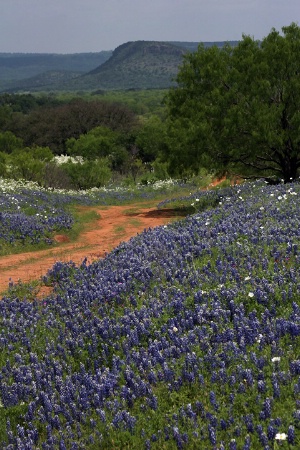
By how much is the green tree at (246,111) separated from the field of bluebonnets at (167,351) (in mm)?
12583

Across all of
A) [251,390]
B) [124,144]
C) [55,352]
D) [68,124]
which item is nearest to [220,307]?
[251,390]

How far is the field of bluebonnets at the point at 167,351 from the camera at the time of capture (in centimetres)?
509

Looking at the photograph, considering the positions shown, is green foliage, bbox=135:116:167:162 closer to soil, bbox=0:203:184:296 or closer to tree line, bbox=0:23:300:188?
tree line, bbox=0:23:300:188

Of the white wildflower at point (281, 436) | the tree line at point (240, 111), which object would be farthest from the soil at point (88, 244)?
the white wildflower at point (281, 436)

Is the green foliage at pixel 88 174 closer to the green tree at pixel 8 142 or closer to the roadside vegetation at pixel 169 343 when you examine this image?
the roadside vegetation at pixel 169 343

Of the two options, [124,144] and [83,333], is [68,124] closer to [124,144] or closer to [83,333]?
[124,144]

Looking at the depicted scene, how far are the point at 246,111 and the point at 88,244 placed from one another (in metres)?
9.47

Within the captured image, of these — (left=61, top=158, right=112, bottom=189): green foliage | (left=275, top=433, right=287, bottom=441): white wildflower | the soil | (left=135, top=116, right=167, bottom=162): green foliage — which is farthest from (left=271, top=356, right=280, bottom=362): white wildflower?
(left=135, top=116, right=167, bottom=162): green foliage

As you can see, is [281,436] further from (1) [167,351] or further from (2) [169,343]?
(2) [169,343]

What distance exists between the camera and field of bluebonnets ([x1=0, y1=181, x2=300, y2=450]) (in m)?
5.09

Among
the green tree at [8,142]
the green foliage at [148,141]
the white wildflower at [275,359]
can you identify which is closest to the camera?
the white wildflower at [275,359]

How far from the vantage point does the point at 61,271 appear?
11500mm

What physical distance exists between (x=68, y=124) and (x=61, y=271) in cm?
10293

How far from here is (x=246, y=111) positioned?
902 inches
